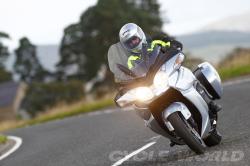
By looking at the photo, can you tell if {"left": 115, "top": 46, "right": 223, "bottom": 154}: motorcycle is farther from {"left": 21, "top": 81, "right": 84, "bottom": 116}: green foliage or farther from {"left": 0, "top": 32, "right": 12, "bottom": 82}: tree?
{"left": 0, "top": 32, "right": 12, "bottom": 82}: tree

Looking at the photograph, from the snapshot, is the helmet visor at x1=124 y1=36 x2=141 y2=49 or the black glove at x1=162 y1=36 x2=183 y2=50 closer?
the helmet visor at x1=124 y1=36 x2=141 y2=49

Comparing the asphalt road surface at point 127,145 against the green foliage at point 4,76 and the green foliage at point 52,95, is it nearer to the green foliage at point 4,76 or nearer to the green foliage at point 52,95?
the green foliage at point 52,95

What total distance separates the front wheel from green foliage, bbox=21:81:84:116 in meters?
61.1

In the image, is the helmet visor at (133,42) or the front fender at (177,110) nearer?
the front fender at (177,110)

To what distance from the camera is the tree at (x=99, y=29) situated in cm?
6750

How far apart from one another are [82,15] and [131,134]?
57.5 metres

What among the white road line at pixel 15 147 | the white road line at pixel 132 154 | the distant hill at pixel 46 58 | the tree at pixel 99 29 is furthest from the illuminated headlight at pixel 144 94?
the distant hill at pixel 46 58

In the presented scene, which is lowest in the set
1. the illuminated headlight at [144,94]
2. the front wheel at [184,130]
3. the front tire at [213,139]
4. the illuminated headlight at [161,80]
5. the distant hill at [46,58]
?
the distant hill at [46,58]

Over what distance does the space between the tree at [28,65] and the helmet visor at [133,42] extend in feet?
267

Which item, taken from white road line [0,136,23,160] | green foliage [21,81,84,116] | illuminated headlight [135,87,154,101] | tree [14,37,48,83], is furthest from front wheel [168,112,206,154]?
tree [14,37,48,83]

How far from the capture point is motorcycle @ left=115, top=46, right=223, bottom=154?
9.36 meters

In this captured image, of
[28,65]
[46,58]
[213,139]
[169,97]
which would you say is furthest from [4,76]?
[169,97]

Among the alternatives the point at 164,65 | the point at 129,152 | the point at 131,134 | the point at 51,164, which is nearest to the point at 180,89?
the point at 164,65

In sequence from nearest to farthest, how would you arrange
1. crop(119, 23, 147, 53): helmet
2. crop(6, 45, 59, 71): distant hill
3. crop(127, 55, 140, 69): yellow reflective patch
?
crop(119, 23, 147, 53): helmet < crop(127, 55, 140, 69): yellow reflective patch < crop(6, 45, 59, 71): distant hill
